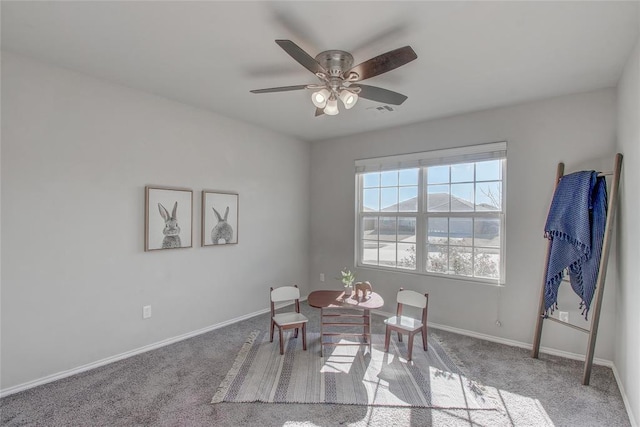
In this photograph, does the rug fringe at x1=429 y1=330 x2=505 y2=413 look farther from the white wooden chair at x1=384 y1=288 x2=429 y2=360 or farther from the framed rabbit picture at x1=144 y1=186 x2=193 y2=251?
the framed rabbit picture at x1=144 y1=186 x2=193 y2=251

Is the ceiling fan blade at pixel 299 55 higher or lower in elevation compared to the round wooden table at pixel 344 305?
higher

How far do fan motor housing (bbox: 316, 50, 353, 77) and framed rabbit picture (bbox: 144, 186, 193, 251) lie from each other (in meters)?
2.00

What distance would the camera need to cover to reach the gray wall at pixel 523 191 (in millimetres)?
2857

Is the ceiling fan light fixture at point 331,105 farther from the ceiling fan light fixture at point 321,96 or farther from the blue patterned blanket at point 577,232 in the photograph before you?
the blue patterned blanket at point 577,232

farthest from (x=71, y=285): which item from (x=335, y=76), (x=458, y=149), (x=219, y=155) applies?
(x=458, y=149)

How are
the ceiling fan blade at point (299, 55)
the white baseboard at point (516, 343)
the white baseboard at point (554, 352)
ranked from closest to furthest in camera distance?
the ceiling fan blade at point (299, 55) < the white baseboard at point (554, 352) < the white baseboard at point (516, 343)

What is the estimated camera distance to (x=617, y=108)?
271 cm

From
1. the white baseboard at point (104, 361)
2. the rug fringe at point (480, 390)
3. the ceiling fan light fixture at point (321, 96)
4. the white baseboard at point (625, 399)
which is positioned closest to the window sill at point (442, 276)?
the rug fringe at point (480, 390)

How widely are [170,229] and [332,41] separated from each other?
7.73ft

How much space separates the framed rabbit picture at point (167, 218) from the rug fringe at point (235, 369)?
1196mm

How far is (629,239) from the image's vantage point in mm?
2230

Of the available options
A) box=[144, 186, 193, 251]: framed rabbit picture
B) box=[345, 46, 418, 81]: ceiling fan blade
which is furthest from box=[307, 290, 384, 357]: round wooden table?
box=[345, 46, 418, 81]: ceiling fan blade

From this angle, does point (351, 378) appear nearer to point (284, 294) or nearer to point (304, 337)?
point (304, 337)

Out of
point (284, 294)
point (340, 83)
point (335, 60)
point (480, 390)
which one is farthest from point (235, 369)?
point (335, 60)
